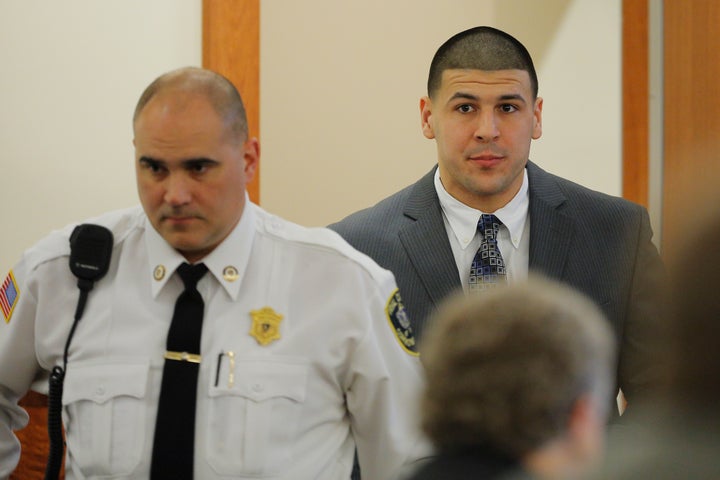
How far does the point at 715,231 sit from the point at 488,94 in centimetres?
166

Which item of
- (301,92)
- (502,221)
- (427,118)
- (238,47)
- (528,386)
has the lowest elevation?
(528,386)

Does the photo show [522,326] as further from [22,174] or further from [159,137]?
[22,174]

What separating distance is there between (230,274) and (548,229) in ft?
2.86

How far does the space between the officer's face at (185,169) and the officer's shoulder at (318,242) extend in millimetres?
128

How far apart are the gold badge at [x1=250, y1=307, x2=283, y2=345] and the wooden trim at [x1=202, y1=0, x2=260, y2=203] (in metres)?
1.30

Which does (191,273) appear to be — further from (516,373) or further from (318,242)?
(516,373)

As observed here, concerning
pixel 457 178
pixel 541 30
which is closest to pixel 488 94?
pixel 457 178

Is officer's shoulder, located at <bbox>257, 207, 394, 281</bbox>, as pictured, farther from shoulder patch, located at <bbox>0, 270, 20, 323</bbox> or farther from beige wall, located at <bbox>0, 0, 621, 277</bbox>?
beige wall, located at <bbox>0, 0, 621, 277</bbox>

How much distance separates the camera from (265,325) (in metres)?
2.00

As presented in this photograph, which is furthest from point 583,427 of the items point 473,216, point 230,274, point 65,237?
point 473,216

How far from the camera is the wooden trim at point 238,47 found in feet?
10.3

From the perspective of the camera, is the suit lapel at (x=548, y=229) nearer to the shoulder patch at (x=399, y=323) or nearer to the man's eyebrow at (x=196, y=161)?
the shoulder patch at (x=399, y=323)

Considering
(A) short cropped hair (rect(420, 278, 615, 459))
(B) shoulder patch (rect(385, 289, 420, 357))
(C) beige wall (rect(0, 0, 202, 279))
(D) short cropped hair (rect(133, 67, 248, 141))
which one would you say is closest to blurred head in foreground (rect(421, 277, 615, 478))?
(A) short cropped hair (rect(420, 278, 615, 459))

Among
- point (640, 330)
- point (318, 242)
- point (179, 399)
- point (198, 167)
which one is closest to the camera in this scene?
point (179, 399)
